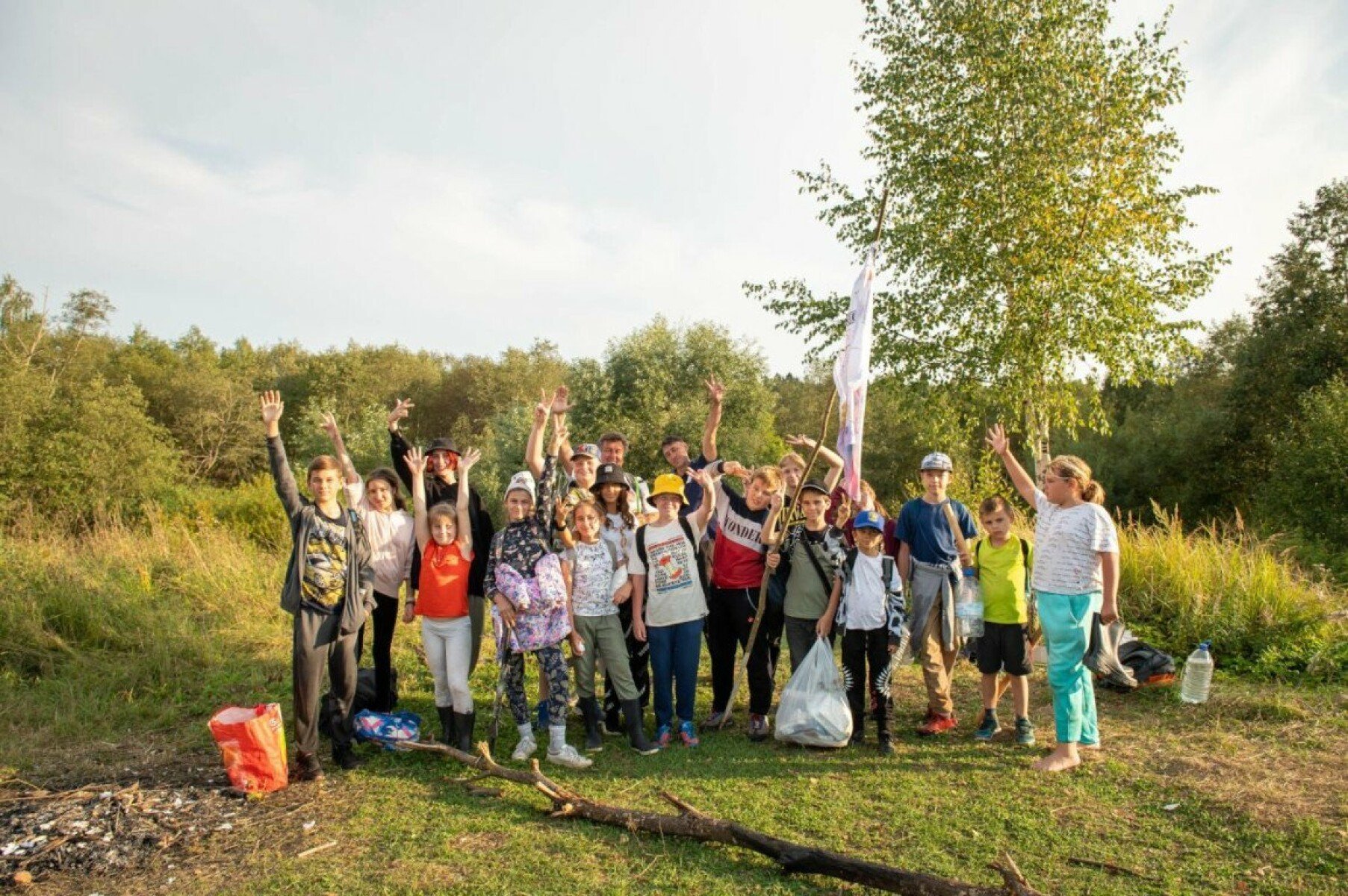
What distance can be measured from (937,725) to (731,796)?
193cm

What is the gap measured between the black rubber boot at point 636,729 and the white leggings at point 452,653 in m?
1.03

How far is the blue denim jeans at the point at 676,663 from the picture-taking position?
5676 mm

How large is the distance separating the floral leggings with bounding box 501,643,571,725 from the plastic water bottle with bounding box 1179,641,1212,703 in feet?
15.4

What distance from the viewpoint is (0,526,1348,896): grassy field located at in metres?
3.81

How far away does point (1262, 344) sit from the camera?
21.2 m

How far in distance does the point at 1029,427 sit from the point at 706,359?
46.8ft

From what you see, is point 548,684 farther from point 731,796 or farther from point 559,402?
point 559,402

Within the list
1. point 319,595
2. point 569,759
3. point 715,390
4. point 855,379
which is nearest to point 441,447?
point 319,595

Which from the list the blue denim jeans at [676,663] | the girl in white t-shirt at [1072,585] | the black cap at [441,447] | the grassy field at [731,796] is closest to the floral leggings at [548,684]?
the grassy field at [731,796]

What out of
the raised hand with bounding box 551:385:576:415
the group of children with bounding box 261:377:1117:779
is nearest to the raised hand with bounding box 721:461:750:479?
the group of children with bounding box 261:377:1117:779

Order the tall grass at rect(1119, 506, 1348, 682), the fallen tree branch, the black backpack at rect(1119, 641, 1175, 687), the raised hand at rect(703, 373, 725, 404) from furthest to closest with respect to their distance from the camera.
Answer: the tall grass at rect(1119, 506, 1348, 682) → the black backpack at rect(1119, 641, 1175, 687) → the raised hand at rect(703, 373, 725, 404) → the fallen tree branch

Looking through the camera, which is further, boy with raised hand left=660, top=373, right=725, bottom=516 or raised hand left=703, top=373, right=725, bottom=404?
boy with raised hand left=660, top=373, right=725, bottom=516

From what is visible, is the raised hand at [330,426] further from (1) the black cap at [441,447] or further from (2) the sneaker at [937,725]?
(2) the sneaker at [937,725]

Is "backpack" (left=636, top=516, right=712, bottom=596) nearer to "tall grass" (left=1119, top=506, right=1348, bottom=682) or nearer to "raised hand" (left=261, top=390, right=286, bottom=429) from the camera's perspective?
"raised hand" (left=261, top=390, right=286, bottom=429)
